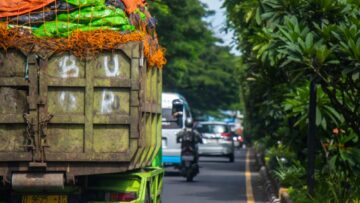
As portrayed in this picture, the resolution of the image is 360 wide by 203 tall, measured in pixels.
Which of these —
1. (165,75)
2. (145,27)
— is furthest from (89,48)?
(165,75)

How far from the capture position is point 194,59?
4925 centimetres

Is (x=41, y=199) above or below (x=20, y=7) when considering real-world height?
below

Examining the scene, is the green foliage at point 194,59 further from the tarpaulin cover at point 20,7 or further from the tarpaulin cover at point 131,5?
the tarpaulin cover at point 20,7

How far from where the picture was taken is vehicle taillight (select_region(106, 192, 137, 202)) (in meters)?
12.3

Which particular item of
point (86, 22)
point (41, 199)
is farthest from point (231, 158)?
point (86, 22)

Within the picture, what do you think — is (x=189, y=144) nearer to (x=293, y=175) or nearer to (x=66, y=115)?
(x=293, y=175)

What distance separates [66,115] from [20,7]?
1349 mm

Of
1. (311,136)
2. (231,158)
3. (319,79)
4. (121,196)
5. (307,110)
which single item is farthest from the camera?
(231,158)

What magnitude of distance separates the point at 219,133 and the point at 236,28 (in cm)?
1677

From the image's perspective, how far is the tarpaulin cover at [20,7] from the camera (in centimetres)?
1189

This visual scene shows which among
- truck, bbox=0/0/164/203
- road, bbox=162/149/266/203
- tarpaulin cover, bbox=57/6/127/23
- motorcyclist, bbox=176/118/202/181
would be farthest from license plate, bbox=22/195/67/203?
motorcyclist, bbox=176/118/202/181

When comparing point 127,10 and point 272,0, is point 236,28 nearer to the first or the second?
point 272,0

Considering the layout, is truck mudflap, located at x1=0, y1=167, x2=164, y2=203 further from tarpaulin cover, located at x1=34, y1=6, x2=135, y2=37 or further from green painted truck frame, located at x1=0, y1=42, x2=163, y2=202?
tarpaulin cover, located at x1=34, y1=6, x2=135, y2=37

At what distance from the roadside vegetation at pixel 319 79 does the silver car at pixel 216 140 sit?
21.2 meters
